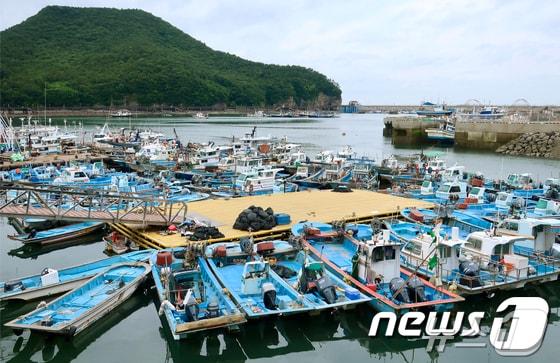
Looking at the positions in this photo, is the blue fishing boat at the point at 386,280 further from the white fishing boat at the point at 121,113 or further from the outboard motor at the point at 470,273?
the white fishing boat at the point at 121,113

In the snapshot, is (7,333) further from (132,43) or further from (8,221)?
(132,43)

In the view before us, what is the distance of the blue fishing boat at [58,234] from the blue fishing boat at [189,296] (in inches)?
295

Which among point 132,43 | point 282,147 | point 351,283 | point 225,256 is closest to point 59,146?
point 282,147

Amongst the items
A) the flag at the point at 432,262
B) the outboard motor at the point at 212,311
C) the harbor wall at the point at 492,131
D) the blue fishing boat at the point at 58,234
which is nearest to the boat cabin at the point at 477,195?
the flag at the point at 432,262

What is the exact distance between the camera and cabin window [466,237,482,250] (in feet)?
52.5

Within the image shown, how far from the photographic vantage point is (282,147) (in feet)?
160

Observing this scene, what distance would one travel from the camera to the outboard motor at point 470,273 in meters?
14.4

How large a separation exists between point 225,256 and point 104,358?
5358 mm

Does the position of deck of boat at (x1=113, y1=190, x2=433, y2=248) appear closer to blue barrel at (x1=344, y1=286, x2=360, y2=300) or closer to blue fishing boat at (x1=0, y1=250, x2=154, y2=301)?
blue fishing boat at (x1=0, y1=250, x2=154, y2=301)

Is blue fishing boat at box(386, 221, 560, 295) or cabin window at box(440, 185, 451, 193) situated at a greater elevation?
cabin window at box(440, 185, 451, 193)

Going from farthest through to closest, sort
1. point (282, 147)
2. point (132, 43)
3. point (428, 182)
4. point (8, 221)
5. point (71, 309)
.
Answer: point (132, 43)
point (282, 147)
point (428, 182)
point (8, 221)
point (71, 309)

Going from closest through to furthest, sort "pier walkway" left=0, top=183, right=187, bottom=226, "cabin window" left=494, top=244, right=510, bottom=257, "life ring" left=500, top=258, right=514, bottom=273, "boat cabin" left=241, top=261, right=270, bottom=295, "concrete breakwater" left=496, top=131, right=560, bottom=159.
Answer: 1. "boat cabin" left=241, top=261, right=270, bottom=295
2. "life ring" left=500, top=258, right=514, bottom=273
3. "cabin window" left=494, top=244, right=510, bottom=257
4. "pier walkway" left=0, top=183, right=187, bottom=226
5. "concrete breakwater" left=496, top=131, right=560, bottom=159

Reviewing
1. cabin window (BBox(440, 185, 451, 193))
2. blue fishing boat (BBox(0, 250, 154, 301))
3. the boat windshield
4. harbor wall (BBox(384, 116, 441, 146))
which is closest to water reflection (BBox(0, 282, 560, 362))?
blue fishing boat (BBox(0, 250, 154, 301))

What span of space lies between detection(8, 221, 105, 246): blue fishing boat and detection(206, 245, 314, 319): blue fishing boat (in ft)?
28.8
